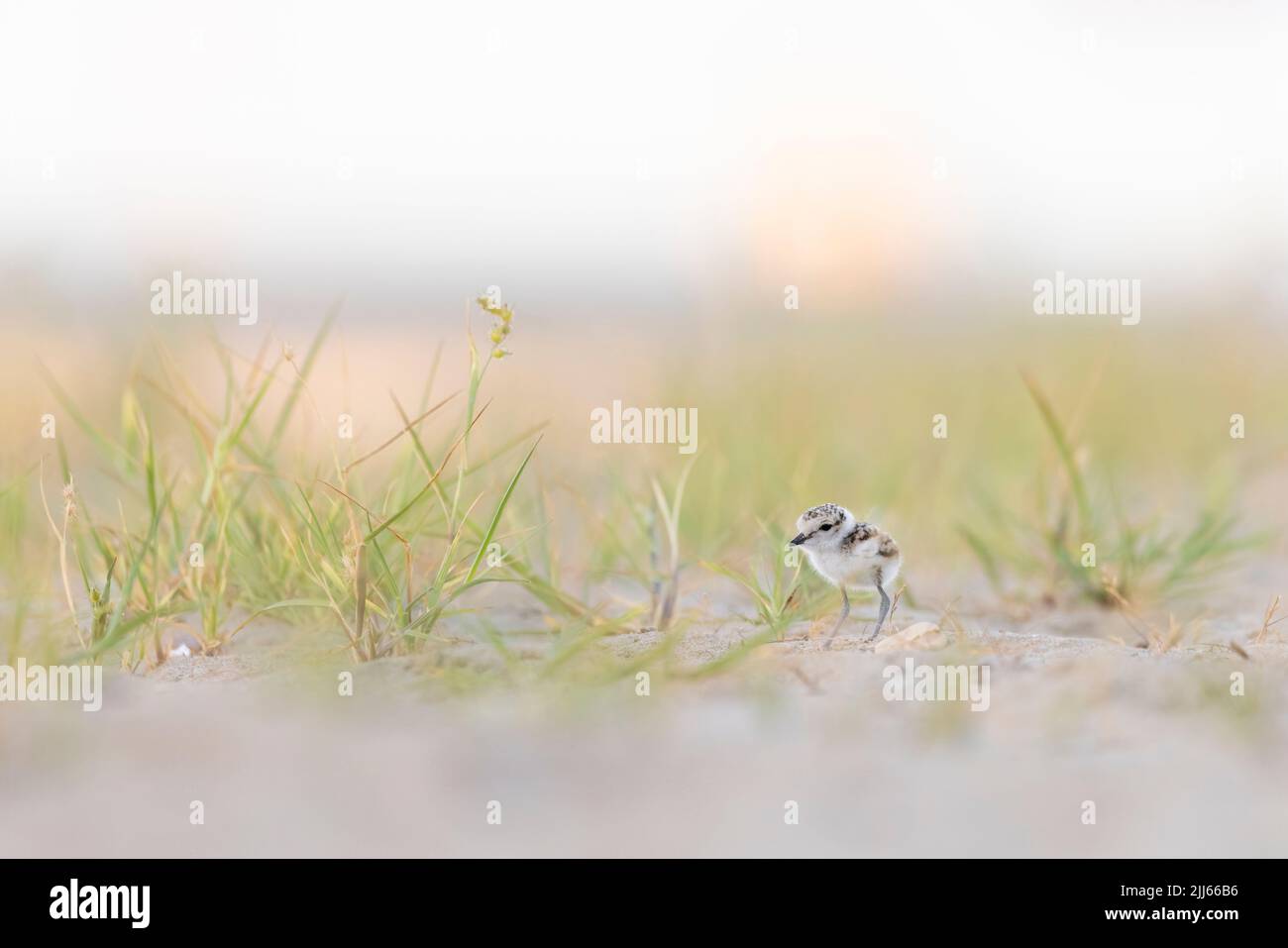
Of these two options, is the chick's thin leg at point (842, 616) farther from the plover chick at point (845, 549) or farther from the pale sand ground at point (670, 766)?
the pale sand ground at point (670, 766)

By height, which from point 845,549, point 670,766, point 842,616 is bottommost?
point 670,766

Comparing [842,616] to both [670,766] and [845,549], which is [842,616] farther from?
[670,766]

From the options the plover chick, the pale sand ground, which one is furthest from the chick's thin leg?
the pale sand ground

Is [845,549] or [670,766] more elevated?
[845,549]

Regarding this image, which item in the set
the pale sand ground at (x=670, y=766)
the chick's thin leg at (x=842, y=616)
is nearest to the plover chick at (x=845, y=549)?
the chick's thin leg at (x=842, y=616)

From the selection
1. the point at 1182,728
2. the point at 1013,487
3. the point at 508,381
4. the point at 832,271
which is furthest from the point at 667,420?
the point at 832,271

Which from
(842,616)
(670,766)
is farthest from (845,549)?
(670,766)

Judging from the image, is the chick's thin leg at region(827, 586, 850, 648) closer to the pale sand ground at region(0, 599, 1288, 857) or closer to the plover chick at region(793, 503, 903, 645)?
the plover chick at region(793, 503, 903, 645)

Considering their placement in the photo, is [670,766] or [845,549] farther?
[845,549]
